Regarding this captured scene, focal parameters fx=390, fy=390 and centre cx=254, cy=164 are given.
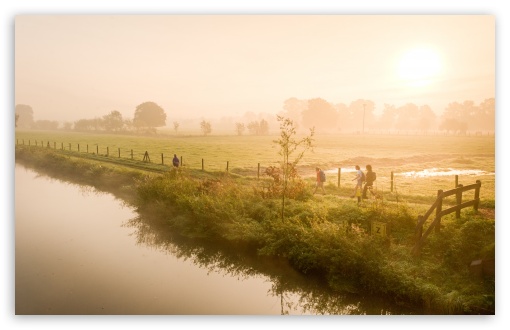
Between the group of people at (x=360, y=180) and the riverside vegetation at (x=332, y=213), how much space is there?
6.8 inches

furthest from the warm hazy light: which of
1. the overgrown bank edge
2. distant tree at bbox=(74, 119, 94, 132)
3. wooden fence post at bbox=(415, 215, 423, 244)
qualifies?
distant tree at bbox=(74, 119, 94, 132)

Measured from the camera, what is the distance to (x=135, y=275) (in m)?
7.69

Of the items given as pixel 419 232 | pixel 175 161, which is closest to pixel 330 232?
pixel 419 232

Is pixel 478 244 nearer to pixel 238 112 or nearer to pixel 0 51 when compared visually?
pixel 238 112

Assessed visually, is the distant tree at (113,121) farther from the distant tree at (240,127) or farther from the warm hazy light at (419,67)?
the warm hazy light at (419,67)

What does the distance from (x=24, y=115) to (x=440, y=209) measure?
340 inches

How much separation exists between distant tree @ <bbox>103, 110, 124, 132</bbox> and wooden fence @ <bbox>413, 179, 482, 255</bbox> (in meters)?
6.87

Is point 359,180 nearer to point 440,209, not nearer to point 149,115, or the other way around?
point 440,209

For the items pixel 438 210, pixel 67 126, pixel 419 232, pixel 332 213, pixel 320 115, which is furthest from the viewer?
pixel 67 126

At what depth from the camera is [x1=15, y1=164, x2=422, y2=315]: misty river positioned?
6988 mm

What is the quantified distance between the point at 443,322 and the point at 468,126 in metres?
3.71

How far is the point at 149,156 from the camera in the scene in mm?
9703

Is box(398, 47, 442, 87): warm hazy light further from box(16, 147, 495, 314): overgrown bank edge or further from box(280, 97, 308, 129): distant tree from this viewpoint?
box(16, 147, 495, 314): overgrown bank edge

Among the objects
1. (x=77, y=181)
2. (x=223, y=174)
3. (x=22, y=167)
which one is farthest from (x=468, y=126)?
(x=77, y=181)
